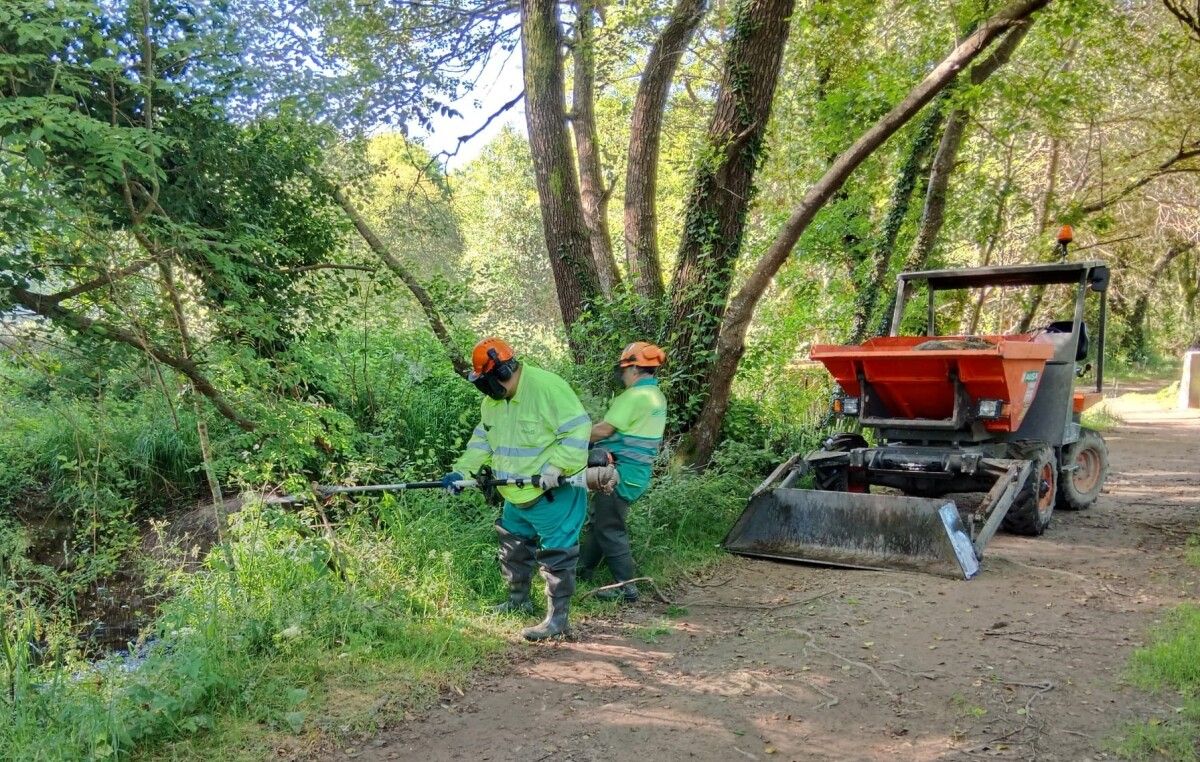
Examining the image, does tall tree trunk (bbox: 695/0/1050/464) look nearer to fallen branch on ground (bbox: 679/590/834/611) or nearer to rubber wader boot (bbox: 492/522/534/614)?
fallen branch on ground (bbox: 679/590/834/611)

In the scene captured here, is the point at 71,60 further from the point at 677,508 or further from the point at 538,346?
the point at 538,346

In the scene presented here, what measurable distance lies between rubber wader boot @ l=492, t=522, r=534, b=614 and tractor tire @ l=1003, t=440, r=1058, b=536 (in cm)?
416

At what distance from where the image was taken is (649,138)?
32.3 ft

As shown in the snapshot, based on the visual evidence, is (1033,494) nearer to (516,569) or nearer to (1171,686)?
(1171,686)

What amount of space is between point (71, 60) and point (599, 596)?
4.29 meters

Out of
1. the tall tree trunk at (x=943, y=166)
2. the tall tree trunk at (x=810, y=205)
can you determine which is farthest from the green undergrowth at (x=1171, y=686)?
the tall tree trunk at (x=943, y=166)

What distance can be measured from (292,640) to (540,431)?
1.71 metres

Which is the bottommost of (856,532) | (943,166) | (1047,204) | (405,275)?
(856,532)

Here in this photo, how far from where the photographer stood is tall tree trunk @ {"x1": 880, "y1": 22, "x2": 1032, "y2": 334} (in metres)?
11.6

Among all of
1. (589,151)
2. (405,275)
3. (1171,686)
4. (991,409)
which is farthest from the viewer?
(589,151)

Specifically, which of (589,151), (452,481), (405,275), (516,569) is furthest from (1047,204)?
(452,481)

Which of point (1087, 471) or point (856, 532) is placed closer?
point (856, 532)

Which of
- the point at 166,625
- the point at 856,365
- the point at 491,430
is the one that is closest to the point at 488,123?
the point at 856,365

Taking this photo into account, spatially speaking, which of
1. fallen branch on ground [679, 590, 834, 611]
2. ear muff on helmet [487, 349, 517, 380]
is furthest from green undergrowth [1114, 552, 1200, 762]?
ear muff on helmet [487, 349, 517, 380]
